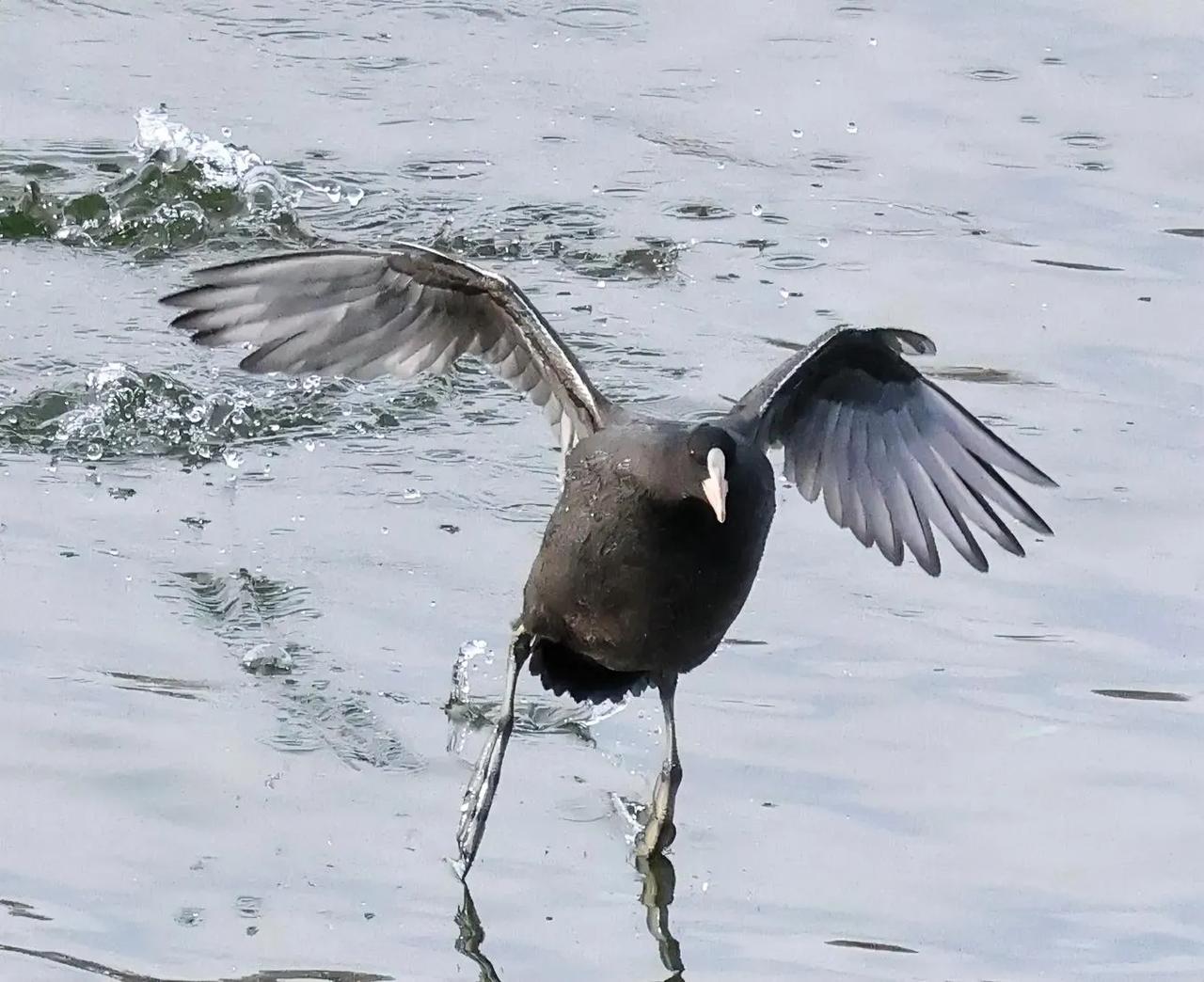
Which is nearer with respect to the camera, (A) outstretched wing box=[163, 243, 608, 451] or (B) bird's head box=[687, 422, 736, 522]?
(B) bird's head box=[687, 422, 736, 522]

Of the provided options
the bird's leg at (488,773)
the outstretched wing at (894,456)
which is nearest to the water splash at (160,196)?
the outstretched wing at (894,456)

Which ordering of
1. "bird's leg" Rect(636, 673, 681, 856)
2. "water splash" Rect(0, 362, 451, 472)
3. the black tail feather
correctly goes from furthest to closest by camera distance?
"water splash" Rect(0, 362, 451, 472) < the black tail feather < "bird's leg" Rect(636, 673, 681, 856)

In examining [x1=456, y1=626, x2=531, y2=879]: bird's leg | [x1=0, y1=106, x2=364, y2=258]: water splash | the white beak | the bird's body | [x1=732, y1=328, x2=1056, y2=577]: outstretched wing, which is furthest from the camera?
[x1=0, y1=106, x2=364, y2=258]: water splash

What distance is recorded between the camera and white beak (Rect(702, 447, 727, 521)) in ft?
15.8

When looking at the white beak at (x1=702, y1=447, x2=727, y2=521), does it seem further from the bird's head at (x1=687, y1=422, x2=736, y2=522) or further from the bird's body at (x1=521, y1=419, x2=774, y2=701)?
the bird's body at (x1=521, y1=419, x2=774, y2=701)

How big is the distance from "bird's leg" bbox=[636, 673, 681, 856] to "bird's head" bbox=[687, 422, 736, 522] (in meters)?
0.66

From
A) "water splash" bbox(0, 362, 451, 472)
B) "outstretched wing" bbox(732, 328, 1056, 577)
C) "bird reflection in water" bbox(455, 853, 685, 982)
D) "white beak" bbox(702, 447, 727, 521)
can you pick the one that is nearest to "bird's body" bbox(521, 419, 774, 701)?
"white beak" bbox(702, 447, 727, 521)

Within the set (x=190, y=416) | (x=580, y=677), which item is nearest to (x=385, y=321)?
(x=580, y=677)

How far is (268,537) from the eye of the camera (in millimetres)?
6621

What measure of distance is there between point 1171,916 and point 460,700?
181cm

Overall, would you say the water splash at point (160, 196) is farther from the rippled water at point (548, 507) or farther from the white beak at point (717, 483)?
the white beak at point (717, 483)

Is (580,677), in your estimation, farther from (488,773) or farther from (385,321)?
(385,321)

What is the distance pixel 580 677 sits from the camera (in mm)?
5613

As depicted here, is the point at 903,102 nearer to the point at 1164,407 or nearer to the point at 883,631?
the point at 1164,407
